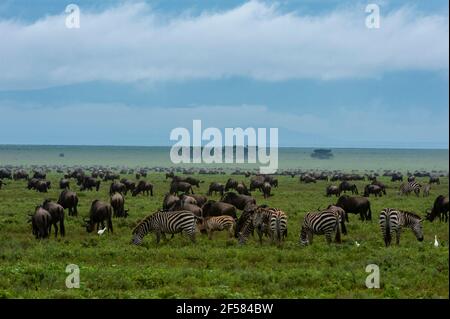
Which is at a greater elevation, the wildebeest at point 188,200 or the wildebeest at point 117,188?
the wildebeest at point 188,200

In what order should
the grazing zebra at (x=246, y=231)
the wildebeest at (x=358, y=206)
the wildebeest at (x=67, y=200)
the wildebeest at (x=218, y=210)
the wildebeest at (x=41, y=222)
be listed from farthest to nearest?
the wildebeest at (x=67, y=200) → the wildebeest at (x=358, y=206) → the wildebeest at (x=218, y=210) → the wildebeest at (x=41, y=222) → the grazing zebra at (x=246, y=231)

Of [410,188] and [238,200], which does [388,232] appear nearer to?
[238,200]

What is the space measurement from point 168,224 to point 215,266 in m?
4.73

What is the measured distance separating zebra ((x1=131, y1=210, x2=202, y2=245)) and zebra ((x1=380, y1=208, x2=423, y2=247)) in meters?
7.38

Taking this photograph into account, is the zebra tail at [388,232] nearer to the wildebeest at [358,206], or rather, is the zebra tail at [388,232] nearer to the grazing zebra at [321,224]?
the grazing zebra at [321,224]

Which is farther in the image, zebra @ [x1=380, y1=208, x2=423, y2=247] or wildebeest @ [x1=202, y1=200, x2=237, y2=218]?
wildebeest @ [x1=202, y1=200, x2=237, y2=218]

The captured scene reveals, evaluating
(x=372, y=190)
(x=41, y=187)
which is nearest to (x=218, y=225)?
(x=372, y=190)

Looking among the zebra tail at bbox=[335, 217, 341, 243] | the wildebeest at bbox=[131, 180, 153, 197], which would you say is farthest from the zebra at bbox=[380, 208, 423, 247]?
the wildebeest at bbox=[131, 180, 153, 197]

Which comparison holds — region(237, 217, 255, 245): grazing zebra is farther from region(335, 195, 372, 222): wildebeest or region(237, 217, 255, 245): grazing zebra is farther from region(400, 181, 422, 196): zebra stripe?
region(400, 181, 422, 196): zebra stripe

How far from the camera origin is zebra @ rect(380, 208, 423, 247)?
23.3 meters

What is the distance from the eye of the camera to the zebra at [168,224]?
23672 millimetres

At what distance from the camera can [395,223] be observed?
23.7 metres

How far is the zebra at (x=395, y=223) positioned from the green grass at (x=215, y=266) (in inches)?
20.6

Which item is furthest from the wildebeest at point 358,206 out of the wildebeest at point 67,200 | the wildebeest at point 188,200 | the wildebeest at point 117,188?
the wildebeest at point 117,188
